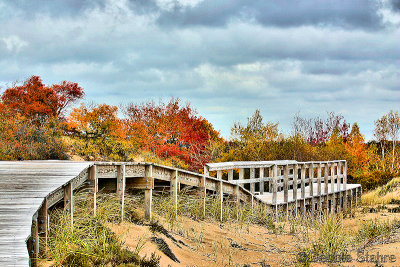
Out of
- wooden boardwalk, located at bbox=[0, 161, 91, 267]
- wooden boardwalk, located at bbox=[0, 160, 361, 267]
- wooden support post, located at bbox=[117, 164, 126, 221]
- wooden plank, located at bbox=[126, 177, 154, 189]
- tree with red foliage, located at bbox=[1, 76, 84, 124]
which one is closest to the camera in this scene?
wooden boardwalk, located at bbox=[0, 161, 91, 267]

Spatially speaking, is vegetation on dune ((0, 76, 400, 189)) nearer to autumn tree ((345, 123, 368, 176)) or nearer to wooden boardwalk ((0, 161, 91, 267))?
autumn tree ((345, 123, 368, 176))

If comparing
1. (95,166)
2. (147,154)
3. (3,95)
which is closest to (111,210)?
(95,166)

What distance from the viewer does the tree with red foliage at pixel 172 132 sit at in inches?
1219

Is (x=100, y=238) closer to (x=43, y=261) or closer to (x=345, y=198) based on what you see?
(x=43, y=261)

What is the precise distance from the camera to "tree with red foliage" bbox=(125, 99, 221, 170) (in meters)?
31.0

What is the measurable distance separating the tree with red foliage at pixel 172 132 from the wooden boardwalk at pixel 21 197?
19.3 m

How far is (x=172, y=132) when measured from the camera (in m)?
32.5

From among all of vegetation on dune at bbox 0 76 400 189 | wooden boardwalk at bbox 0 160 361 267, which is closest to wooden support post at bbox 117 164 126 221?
wooden boardwalk at bbox 0 160 361 267

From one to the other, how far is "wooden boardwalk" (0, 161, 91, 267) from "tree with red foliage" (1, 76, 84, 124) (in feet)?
88.6

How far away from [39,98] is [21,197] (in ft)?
106

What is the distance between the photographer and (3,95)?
128 feet

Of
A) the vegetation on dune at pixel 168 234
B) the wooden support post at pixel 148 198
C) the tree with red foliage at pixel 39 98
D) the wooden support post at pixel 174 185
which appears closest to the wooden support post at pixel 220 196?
the vegetation on dune at pixel 168 234

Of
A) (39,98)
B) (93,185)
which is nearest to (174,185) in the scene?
(93,185)

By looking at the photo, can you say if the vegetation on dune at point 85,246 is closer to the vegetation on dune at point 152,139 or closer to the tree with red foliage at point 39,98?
the vegetation on dune at point 152,139
